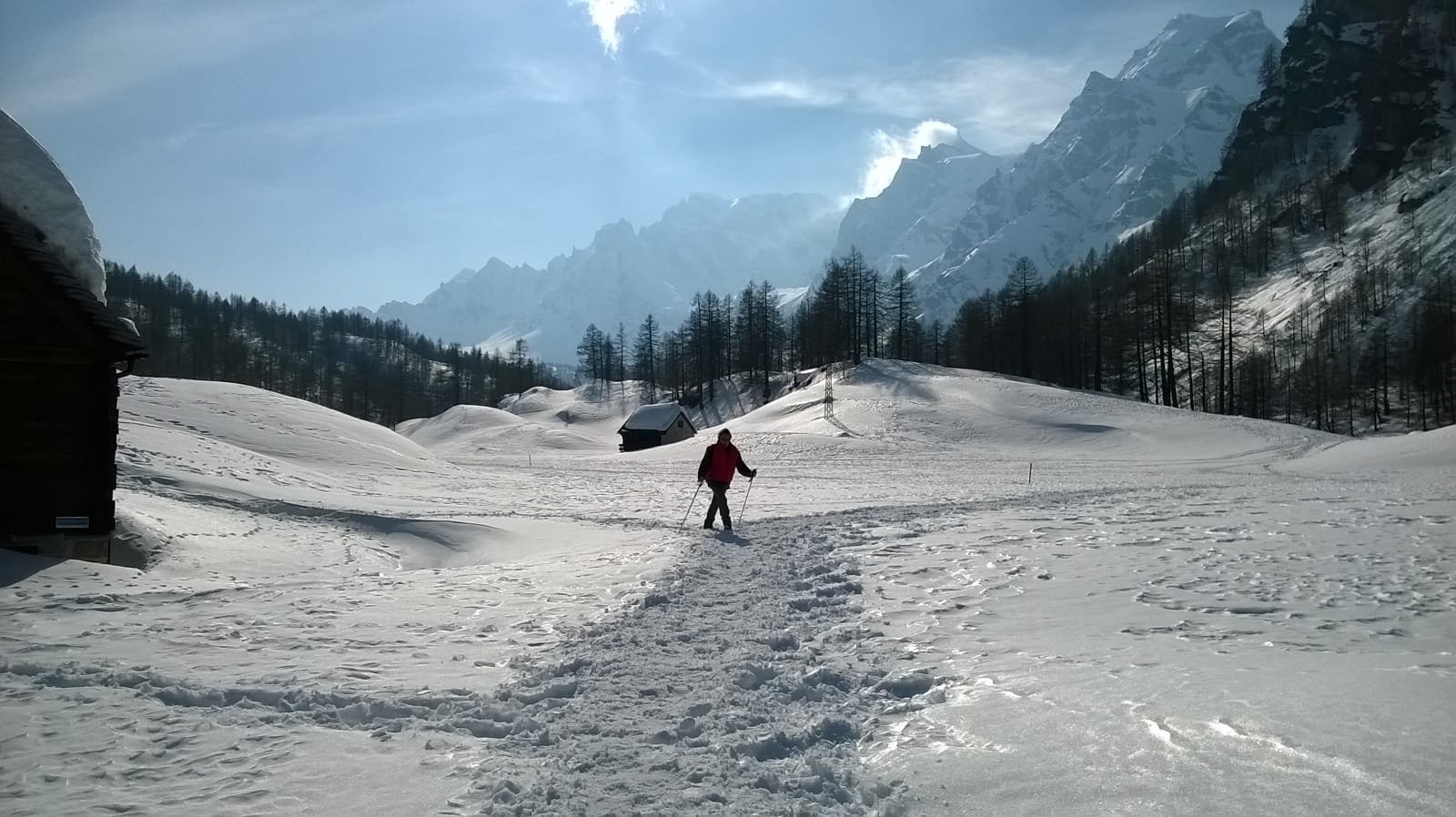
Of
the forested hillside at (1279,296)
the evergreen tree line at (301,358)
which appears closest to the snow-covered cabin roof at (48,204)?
the forested hillside at (1279,296)

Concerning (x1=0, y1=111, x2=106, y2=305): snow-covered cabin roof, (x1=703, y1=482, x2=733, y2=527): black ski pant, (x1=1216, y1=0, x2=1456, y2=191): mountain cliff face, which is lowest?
(x1=703, y1=482, x2=733, y2=527): black ski pant

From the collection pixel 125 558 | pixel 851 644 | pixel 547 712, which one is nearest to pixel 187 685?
pixel 547 712

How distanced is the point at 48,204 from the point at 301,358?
174871 millimetres

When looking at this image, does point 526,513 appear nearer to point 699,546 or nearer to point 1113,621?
point 699,546

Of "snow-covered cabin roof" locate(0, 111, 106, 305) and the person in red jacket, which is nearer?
"snow-covered cabin roof" locate(0, 111, 106, 305)

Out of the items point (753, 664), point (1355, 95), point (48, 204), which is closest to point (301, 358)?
point (48, 204)

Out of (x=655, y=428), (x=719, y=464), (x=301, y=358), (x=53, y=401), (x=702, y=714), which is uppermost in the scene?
(x=301, y=358)

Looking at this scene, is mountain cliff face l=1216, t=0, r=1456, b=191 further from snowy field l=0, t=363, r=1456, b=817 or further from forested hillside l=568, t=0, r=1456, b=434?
snowy field l=0, t=363, r=1456, b=817

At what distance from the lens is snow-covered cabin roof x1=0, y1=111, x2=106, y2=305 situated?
1215 centimetres

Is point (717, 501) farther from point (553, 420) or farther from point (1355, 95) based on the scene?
point (1355, 95)

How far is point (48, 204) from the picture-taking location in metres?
12.6

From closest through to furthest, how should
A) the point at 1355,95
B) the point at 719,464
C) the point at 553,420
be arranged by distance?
1. the point at 719,464
2. the point at 553,420
3. the point at 1355,95

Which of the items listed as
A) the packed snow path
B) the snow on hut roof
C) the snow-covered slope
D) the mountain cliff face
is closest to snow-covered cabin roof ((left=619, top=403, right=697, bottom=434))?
the snow on hut roof

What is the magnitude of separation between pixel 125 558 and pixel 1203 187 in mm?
180894
